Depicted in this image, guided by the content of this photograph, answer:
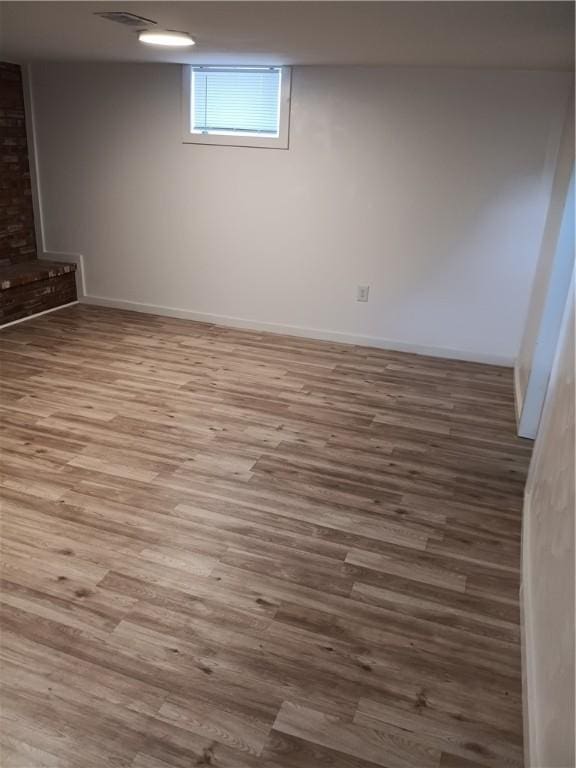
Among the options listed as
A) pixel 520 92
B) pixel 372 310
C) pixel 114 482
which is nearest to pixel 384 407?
pixel 372 310

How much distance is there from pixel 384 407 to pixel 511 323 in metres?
1.33

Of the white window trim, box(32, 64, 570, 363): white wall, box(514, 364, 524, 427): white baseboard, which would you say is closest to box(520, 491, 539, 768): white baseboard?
box(514, 364, 524, 427): white baseboard

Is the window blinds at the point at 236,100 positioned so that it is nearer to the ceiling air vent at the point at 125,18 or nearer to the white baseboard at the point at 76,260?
the white baseboard at the point at 76,260

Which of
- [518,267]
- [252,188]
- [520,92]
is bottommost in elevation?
[518,267]

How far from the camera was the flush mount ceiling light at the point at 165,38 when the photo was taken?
9.50 ft

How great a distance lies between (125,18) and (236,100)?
200cm

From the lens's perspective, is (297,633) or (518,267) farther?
(518,267)

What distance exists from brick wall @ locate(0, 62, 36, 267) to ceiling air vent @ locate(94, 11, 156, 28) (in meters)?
2.61

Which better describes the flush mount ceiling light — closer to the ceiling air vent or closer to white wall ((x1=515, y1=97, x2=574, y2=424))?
the ceiling air vent

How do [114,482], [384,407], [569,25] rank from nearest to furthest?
[569,25] < [114,482] < [384,407]

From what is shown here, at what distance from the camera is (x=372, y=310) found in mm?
4633

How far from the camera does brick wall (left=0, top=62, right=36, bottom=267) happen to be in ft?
15.8

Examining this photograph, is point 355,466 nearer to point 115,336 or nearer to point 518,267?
point 518,267

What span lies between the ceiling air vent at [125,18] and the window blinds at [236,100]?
1.81m
